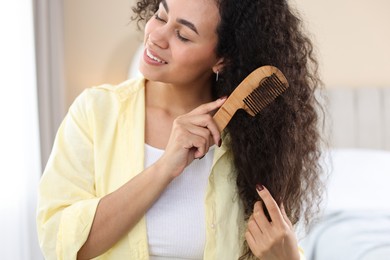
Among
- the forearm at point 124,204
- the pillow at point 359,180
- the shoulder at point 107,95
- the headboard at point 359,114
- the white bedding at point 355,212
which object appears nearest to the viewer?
the forearm at point 124,204

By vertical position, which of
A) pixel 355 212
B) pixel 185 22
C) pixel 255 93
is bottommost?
pixel 355 212

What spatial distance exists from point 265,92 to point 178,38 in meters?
0.20

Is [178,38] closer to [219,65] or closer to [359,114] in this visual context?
[219,65]

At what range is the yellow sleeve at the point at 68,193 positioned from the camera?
113 centimetres

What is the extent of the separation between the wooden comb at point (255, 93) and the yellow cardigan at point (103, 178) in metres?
0.13

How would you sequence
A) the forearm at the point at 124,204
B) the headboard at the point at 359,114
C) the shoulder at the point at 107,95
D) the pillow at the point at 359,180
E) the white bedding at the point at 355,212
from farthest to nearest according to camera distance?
the headboard at the point at 359,114
the pillow at the point at 359,180
the white bedding at the point at 355,212
the shoulder at the point at 107,95
the forearm at the point at 124,204

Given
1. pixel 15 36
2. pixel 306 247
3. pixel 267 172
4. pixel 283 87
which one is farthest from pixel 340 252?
pixel 15 36

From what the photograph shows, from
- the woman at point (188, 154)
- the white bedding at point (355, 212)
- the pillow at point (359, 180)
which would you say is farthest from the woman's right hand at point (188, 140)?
the pillow at point (359, 180)

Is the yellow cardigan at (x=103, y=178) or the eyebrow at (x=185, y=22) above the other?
the eyebrow at (x=185, y=22)

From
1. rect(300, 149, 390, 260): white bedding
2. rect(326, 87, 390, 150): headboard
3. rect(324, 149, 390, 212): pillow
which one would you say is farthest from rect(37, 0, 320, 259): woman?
rect(326, 87, 390, 150): headboard

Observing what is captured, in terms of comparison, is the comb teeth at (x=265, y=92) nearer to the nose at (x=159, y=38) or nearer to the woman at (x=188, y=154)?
the woman at (x=188, y=154)

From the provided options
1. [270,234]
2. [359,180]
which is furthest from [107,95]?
[359,180]

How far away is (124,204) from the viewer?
3.68 feet

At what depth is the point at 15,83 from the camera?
243cm
